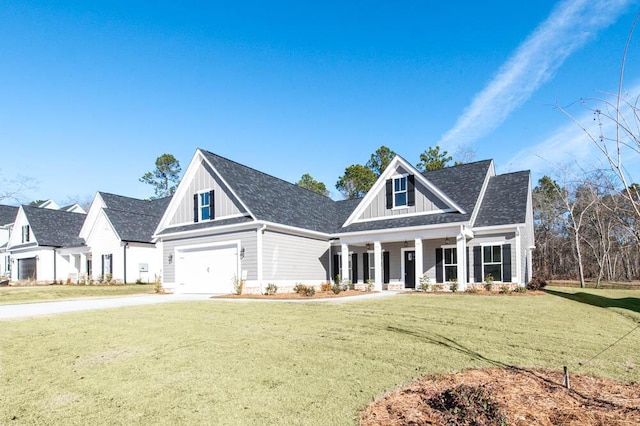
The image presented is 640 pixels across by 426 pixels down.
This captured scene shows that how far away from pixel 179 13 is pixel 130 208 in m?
21.5

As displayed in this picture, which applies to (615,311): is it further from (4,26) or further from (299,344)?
(4,26)

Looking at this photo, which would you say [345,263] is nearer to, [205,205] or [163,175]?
[205,205]

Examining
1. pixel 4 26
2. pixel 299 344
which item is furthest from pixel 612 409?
pixel 4 26

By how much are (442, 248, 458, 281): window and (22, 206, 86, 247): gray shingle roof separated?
26.7 meters

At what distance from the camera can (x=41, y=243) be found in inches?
1252

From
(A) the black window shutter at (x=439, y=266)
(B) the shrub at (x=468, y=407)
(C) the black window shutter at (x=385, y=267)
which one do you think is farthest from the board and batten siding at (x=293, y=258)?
(B) the shrub at (x=468, y=407)

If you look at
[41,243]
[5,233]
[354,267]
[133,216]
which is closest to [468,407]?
[354,267]

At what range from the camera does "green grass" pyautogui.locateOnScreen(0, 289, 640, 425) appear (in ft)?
15.6

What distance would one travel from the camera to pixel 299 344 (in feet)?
24.9

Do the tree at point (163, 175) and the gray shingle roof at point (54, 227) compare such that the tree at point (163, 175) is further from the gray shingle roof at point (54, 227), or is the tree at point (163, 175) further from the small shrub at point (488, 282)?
the small shrub at point (488, 282)

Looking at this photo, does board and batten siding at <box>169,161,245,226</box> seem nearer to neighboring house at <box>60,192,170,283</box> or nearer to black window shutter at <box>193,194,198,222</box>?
black window shutter at <box>193,194,198,222</box>

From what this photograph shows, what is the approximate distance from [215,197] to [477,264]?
535 inches

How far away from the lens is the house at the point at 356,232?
19.2 metres

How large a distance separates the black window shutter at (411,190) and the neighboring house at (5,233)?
38.8 m
